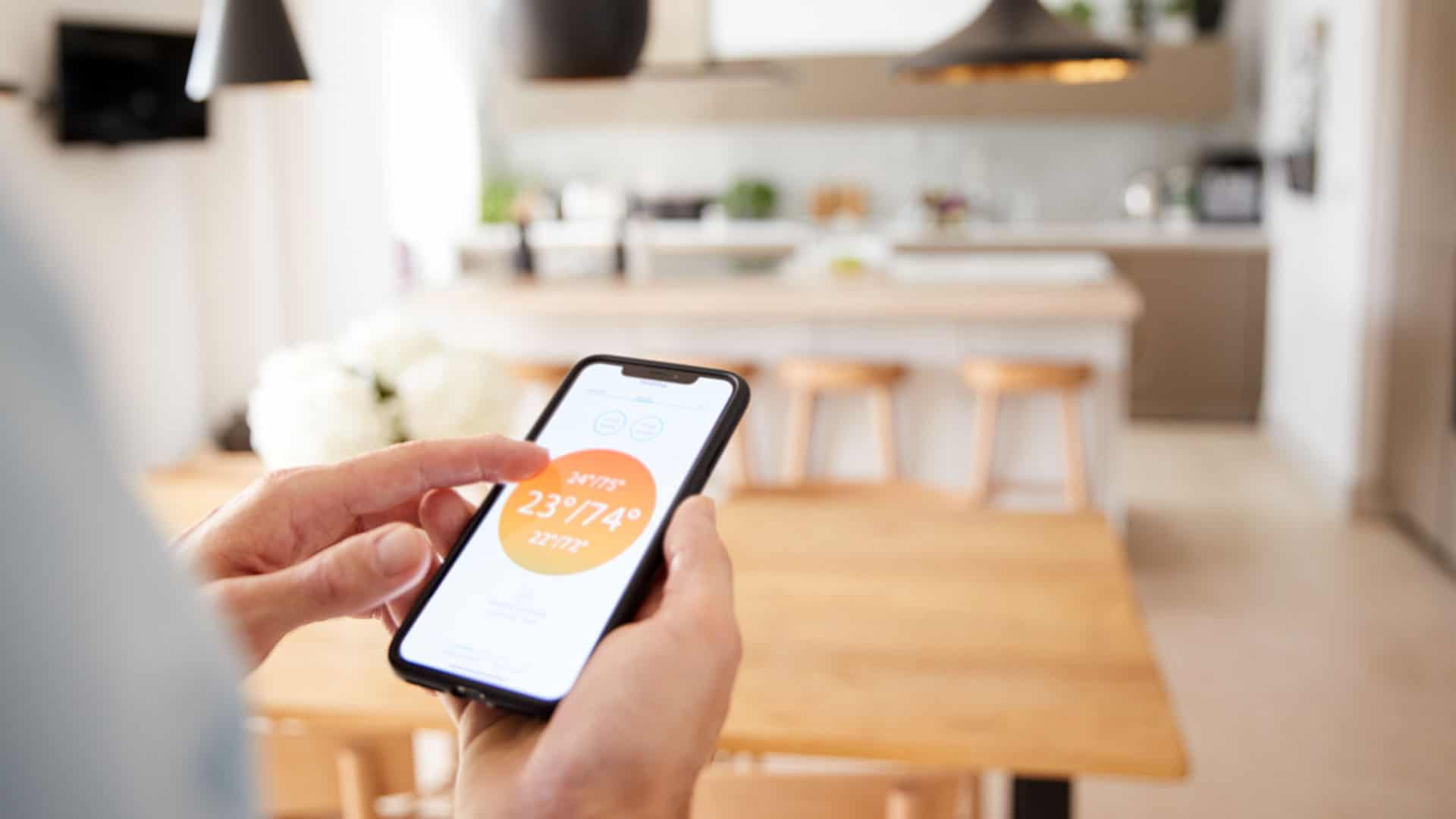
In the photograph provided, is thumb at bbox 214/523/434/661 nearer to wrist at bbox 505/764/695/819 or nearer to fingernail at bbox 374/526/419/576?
fingernail at bbox 374/526/419/576

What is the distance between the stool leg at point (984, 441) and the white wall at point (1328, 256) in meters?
1.59

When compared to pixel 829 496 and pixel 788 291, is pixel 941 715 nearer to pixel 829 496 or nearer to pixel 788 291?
pixel 829 496

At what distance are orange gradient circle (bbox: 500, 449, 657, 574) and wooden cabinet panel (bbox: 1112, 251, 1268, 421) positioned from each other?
5.94 metres

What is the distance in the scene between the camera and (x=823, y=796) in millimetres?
1317

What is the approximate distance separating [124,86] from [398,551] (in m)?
3.90

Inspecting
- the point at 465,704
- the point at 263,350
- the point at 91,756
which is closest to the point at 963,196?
the point at 263,350

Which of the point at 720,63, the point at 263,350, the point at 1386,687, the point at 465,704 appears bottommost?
the point at 1386,687

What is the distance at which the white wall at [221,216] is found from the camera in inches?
161

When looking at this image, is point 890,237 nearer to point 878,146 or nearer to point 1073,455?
point 878,146

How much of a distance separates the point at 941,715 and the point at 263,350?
4239 mm

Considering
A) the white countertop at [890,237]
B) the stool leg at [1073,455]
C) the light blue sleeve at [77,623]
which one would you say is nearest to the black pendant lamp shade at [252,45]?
the light blue sleeve at [77,623]

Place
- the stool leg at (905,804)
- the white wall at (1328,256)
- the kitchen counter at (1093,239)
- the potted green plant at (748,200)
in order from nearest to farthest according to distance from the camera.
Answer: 1. the stool leg at (905,804)
2. the white wall at (1328,256)
3. the kitchen counter at (1093,239)
4. the potted green plant at (748,200)

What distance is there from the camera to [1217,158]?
22.2 ft

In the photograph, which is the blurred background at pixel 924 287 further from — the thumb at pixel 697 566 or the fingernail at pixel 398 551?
the thumb at pixel 697 566
